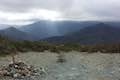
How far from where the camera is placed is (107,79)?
59.9ft

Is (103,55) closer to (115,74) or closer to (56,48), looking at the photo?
(56,48)

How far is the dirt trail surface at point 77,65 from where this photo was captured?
1897cm

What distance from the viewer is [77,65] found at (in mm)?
22562

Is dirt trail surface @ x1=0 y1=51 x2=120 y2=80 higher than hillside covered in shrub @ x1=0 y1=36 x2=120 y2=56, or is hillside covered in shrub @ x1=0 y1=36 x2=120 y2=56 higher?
hillside covered in shrub @ x1=0 y1=36 x2=120 y2=56

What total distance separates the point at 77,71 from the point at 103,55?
7602 millimetres

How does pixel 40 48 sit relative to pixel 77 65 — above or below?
above

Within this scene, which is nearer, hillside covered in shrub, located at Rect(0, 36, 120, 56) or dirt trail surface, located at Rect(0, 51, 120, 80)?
dirt trail surface, located at Rect(0, 51, 120, 80)

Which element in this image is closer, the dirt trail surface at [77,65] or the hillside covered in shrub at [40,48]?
the dirt trail surface at [77,65]

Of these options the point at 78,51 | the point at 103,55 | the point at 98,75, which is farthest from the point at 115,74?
the point at 78,51

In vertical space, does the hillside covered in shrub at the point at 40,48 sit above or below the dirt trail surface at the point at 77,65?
above

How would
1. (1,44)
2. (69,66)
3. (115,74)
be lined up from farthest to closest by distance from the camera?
(1,44), (69,66), (115,74)

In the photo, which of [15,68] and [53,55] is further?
[53,55]

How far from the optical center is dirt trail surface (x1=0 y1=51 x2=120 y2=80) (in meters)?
19.0

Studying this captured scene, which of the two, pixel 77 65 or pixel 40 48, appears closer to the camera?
pixel 77 65
